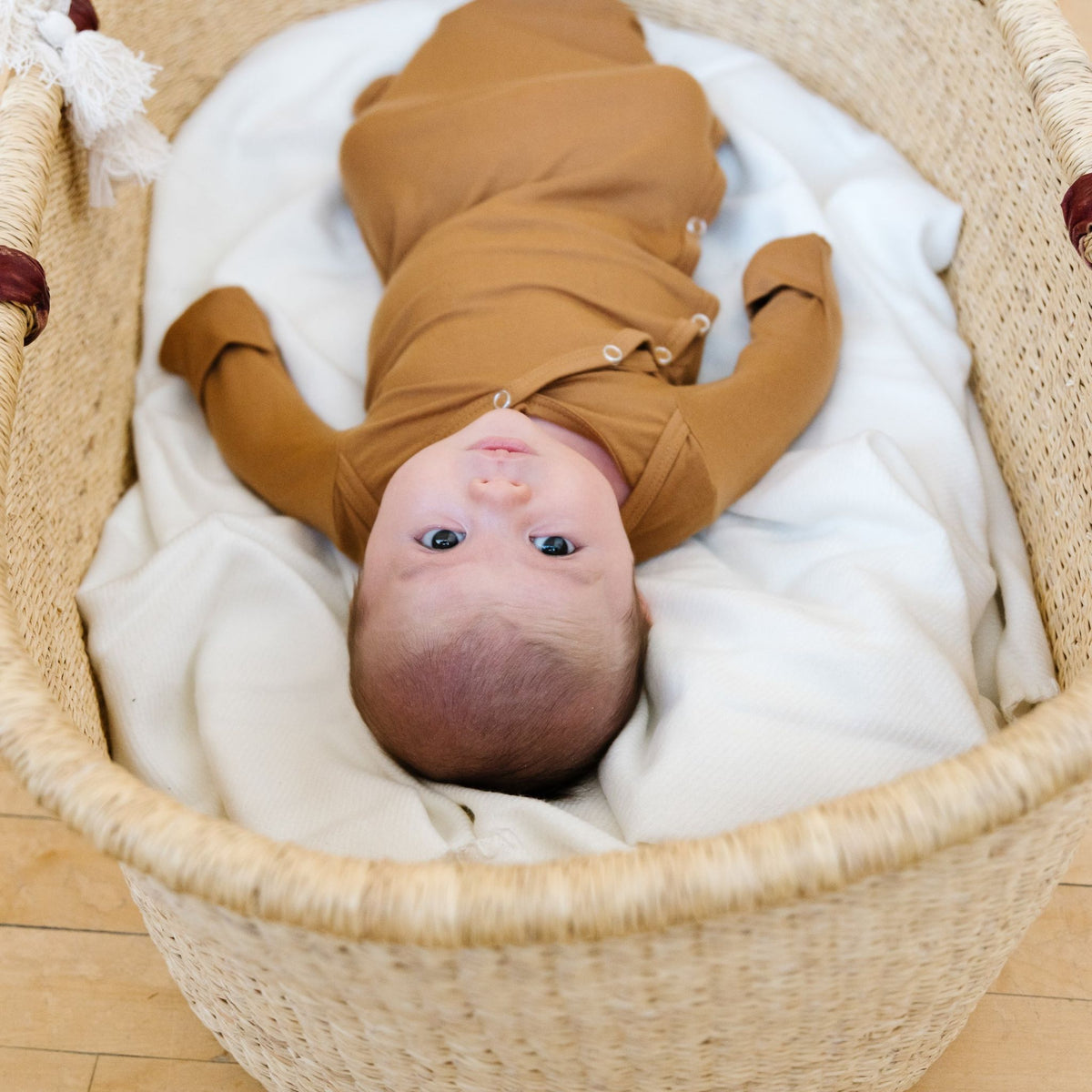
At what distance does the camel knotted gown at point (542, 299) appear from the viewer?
0.98m

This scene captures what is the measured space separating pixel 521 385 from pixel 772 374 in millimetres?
236

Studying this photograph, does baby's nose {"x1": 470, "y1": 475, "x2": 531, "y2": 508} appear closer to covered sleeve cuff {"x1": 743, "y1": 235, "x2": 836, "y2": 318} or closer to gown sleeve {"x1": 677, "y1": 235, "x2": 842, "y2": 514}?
gown sleeve {"x1": 677, "y1": 235, "x2": 842, "y2": 514}

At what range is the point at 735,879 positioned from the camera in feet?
1.75

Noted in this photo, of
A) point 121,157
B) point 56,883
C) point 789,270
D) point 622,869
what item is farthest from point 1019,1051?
point 121,157

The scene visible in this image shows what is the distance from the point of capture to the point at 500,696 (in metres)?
0.77

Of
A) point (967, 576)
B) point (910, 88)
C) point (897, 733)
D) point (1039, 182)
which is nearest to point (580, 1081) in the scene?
point (897, 733)

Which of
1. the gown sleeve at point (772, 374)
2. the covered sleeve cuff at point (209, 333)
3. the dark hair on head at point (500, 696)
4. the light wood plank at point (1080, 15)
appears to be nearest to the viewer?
the dark hair on head at point (500, 696)

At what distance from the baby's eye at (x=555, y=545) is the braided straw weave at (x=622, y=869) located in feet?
1.04

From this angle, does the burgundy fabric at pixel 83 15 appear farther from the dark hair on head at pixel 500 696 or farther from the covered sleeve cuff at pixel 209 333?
the dark hair on head at pixel 500 696

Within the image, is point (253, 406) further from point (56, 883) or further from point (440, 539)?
point (56, 883)

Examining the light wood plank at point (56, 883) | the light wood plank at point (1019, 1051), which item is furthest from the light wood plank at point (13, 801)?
the light wood plank at point (1019, 1051)

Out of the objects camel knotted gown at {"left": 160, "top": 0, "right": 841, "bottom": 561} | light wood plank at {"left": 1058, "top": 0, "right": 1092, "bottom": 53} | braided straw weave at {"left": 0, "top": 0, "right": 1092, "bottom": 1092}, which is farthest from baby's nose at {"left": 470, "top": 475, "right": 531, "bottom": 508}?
light wood plank at {"left": 1058, "top": 0, "right": 1092, "bottom": 53}

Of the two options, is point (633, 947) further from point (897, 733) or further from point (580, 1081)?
point (897, 733)

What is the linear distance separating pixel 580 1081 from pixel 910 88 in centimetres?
105
